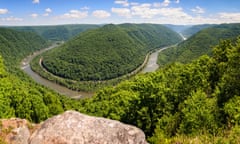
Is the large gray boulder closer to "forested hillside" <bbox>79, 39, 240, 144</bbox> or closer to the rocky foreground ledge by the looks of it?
the rocky foreground ledge

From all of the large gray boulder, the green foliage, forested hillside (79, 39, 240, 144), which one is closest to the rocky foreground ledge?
the large gray boulder

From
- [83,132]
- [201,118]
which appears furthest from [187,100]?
[83,132]

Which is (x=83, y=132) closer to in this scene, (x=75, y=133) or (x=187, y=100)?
(x=75, y=133)

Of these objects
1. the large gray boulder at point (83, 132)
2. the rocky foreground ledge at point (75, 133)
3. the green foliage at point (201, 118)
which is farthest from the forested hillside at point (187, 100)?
the rocky foreground ledge at point (75, 133)

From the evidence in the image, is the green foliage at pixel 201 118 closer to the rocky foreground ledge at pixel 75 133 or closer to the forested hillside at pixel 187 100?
the forested hillside at pixel 187 100

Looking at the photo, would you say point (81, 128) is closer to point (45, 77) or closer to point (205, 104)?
point (205, 104)

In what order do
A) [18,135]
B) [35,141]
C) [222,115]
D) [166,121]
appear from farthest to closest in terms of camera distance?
[166,121], [222,115], [18,135], [35,141]

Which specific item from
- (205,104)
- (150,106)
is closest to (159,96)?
(150,106)
